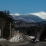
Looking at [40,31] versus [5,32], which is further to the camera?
[40,31]

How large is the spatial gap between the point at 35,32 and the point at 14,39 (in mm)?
90466

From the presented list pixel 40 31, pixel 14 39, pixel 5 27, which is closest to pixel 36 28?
pixel 40 31

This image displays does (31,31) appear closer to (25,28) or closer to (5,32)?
(25,28)

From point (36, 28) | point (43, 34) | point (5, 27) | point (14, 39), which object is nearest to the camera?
point (14, 39)

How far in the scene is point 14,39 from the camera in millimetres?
84562

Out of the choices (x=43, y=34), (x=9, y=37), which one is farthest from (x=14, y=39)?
(x=43, y=34)

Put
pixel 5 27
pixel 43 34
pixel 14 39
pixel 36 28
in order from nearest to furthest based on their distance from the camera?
pixel 14 39 < pixel 5 27 < pixel 43 34 < pixel 36 28

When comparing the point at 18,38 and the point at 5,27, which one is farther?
the point at 5,27

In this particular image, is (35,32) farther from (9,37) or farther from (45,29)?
(9,37)

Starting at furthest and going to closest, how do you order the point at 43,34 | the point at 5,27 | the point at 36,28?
the point at 36,28
the point at 43,34
the point at 5,27

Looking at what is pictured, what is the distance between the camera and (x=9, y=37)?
288 feet

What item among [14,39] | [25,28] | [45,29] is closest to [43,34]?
[45,29]

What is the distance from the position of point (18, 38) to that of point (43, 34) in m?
68.3

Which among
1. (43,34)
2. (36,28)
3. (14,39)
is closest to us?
(14,39)
